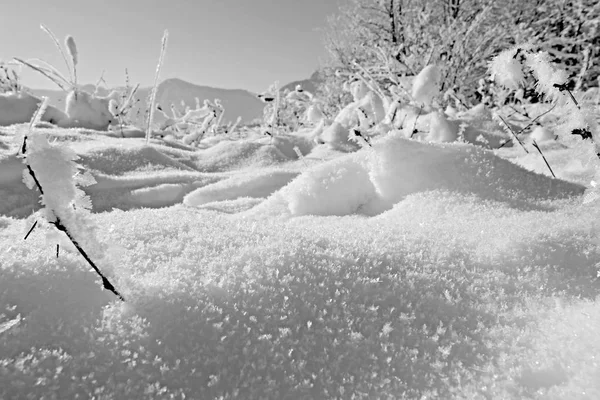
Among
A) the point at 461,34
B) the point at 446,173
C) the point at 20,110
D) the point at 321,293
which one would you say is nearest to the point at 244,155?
the point at 446,173

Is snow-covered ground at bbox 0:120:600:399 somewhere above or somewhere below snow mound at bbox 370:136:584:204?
below

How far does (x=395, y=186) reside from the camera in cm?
155

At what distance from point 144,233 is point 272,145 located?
A: 95.1 inches

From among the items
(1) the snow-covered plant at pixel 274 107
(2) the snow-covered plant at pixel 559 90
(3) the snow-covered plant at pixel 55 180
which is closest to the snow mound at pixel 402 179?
(2) the snow-covered plant at pixel 559 90

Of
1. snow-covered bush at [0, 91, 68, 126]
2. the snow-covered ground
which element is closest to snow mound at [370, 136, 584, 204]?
the snow-covered ground

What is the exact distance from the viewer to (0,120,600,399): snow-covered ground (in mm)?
542

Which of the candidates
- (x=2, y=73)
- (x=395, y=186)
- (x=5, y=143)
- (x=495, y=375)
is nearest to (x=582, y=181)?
(x=395, y=186)

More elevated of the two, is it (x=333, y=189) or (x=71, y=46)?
(x=71, y=46)

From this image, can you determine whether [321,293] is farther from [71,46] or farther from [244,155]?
[71,46]

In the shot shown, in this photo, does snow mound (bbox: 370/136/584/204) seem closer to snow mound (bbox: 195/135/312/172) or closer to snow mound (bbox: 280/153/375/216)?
snow mound (bbox: 280/153/375/216)

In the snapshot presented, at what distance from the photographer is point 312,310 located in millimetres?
703

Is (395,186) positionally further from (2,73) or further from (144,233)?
(2,73)

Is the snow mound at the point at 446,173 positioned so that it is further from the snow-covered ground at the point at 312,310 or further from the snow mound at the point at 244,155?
the snow mound at the point at 244,155

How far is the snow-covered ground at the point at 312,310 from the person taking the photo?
54 cm
